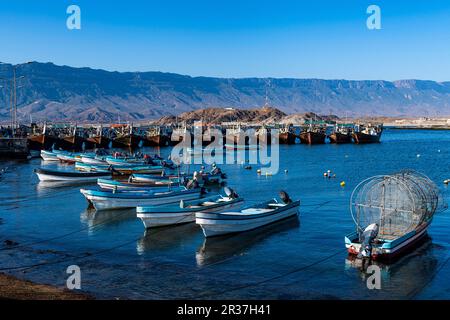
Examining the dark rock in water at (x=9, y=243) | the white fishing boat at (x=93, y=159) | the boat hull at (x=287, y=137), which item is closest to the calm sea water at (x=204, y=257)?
the dark rock in water at (x=9, y=243)

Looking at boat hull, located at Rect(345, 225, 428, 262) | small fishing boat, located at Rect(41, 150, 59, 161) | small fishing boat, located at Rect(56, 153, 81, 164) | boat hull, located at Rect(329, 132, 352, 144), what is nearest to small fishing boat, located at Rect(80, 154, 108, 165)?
small fishing boat, located at Rect(56, 153, 81, 164)

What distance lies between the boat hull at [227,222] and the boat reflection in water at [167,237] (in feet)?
3.73

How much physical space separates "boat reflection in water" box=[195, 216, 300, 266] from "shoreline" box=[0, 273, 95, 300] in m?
5.88

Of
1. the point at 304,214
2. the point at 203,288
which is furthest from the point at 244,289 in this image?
the point at 304,214

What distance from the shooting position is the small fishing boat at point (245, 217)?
25.3m

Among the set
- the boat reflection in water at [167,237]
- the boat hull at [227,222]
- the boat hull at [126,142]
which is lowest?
the boat reflection in water at [167,237]

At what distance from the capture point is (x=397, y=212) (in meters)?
24.5

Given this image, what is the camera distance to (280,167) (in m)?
61.4

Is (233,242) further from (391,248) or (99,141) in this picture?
(99,141)

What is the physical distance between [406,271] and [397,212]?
15.0ft

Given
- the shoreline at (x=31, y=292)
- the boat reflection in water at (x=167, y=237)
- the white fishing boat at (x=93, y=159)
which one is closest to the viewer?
the shoreline at (x=31, y=292)

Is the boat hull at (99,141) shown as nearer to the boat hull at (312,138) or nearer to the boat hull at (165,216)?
the boat hull at (312,138)

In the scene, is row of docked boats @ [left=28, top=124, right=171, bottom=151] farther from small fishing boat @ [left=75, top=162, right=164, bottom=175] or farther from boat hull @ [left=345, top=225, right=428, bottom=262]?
boat hull @ [left=345, top=225, right=428, bottom=262]
